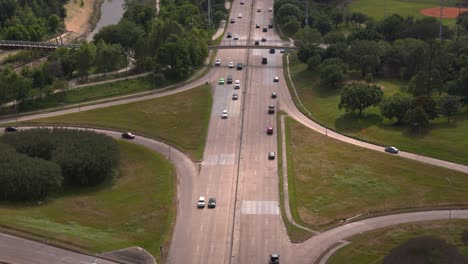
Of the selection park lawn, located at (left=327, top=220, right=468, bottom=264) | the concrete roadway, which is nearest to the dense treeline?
the concrete roadway

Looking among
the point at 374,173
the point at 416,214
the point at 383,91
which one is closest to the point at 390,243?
the point at 416,214

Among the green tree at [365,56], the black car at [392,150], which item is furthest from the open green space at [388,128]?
the green tree at [365,56]

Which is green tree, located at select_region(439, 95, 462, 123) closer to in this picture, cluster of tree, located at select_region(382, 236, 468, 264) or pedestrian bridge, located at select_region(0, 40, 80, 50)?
cluster of tree, located at select_region(382, 236, 468, 264)

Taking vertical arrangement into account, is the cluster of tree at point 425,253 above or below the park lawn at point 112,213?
below

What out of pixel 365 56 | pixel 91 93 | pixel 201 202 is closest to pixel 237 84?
pixel 365 56

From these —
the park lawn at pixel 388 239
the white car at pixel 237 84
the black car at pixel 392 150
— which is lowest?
the park lawn at pixel 388 239

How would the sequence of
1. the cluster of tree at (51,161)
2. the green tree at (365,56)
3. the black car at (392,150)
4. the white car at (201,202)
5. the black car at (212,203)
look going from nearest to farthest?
1. the cluster of tree at (51,161)
2. the black car at (212,203)
3. the white car at (201,202)
4. the black car at (392,150)
5. the green tree at (365,56)

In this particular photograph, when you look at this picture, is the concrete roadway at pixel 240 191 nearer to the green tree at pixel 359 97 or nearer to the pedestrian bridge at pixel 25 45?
the green tree at pixel 359 97
